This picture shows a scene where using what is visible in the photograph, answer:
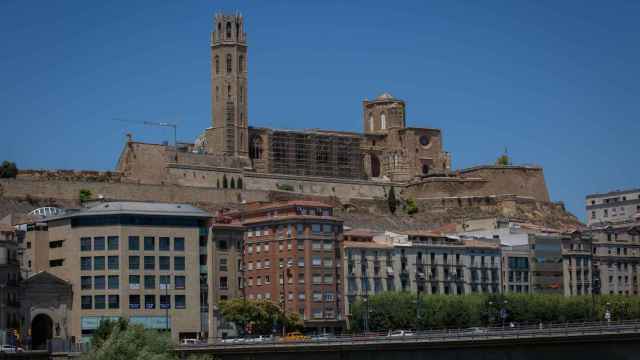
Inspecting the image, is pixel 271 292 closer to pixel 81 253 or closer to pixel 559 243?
pixel 81 253

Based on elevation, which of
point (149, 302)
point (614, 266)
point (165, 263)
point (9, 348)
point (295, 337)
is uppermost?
point (614, 266)

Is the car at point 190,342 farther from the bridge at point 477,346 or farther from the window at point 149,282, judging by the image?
the bridge at point 477,346

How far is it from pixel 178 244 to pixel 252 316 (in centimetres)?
1036

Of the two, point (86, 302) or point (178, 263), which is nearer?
point (86, 302)

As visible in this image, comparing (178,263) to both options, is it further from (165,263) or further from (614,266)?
(614,266)

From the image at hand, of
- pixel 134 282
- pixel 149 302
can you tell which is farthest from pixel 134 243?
pixel 149 302

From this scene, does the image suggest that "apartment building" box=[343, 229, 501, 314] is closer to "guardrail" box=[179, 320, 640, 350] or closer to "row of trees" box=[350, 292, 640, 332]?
"row of trees" box=[350, 292, 640, 332]

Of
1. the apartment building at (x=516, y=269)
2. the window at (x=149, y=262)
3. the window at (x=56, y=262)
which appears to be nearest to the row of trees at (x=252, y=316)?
the window at (x=149, y=262)

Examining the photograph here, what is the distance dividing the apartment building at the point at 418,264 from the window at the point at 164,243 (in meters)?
29.8

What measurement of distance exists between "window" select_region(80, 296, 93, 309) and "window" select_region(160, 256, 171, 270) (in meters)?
7.34

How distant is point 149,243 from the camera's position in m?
142

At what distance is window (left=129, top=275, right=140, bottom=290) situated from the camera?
14050 cm

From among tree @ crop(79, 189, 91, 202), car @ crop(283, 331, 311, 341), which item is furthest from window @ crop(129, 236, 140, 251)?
tree @ crop(79, 189, 91, 202)

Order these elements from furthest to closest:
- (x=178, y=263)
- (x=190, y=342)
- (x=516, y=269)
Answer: (x=516, y=269)
(x=178, y=263)
(x=190, y=342)
